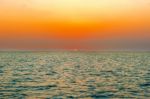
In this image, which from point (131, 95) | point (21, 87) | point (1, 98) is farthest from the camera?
point (21, 87)

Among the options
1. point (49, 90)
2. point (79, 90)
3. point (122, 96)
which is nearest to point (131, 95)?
Result: point (122, 96)

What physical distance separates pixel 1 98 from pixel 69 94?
6434 millimetres

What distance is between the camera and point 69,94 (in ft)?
101

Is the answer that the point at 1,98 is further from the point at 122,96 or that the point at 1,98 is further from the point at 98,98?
the point at 122,96

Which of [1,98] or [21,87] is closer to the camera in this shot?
[1,98]

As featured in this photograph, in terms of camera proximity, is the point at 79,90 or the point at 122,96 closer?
the point at 122,96

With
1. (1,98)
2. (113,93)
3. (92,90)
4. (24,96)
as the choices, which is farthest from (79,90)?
(1,98)

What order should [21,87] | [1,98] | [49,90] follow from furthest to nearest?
1. [21,87]
2. [49,90]
3. [1,98]

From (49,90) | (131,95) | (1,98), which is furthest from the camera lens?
(49,90)

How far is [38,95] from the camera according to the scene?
29.8m

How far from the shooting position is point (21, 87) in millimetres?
35375

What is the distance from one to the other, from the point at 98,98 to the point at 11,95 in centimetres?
805

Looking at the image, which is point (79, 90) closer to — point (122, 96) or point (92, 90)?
point (92, 90)

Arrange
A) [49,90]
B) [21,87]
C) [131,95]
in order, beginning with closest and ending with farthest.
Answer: [131,95], [49,90], [21,87]
